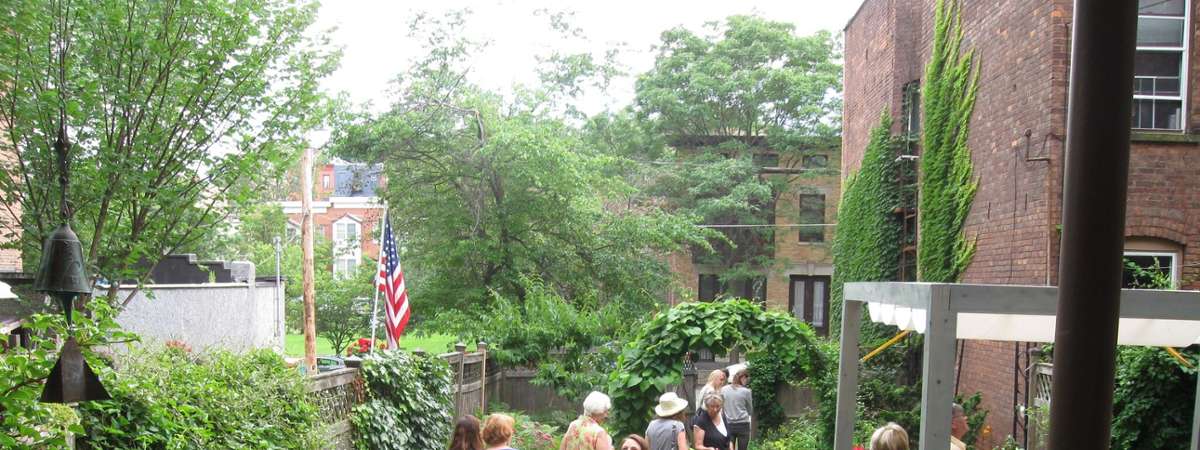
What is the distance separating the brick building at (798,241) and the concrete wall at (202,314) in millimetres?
17419

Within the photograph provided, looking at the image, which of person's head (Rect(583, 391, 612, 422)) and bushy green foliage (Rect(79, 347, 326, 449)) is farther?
person's head (Rect(583, 391, 612, 422))

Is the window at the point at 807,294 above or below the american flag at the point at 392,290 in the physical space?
below

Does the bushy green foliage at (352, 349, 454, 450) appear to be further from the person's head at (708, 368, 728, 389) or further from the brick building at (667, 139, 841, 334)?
the brick building at (667, 139, 841, 334)

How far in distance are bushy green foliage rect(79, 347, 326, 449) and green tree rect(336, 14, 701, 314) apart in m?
14.1

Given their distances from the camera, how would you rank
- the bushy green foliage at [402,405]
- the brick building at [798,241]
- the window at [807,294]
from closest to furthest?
the bushy green foliage at [402,405]
the brick building at [798,241]
the window at [807,294]

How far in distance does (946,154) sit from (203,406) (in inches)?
454

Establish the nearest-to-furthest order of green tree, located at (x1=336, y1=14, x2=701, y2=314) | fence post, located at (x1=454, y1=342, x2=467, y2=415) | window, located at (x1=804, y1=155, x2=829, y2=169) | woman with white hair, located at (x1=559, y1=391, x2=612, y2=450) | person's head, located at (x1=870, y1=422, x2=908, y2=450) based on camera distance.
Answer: person's head, located at (x1=870, y1=422, x2=908, y2=450)
woman with white hair, located at (x1=559, y1=391, x2=612, y2=450)
fence post, located at (x1=454, y1=342, x2=467, y2=415)
green tree, located at (x1=336, y1=14, x2=701, y2=314)
window, located at (x1=804, y1=155, x2=829, y2=169)

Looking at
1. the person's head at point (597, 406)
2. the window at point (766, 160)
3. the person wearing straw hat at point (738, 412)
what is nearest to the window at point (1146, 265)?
the person wearing straw hat at point (738, 412)

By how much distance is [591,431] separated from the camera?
7.77 m

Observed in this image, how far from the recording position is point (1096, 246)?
11.8ft

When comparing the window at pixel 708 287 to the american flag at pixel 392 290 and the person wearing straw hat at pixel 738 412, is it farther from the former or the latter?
the person wearing straw hat at pixel 738 412

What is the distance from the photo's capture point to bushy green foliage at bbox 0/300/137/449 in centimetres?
449

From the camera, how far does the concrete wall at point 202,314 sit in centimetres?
1955

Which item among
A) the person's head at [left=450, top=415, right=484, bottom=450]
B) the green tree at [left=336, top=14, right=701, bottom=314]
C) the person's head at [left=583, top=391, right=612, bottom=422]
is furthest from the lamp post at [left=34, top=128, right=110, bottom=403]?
the green tree at [left=336, top=14, right=701, bottom=314]
